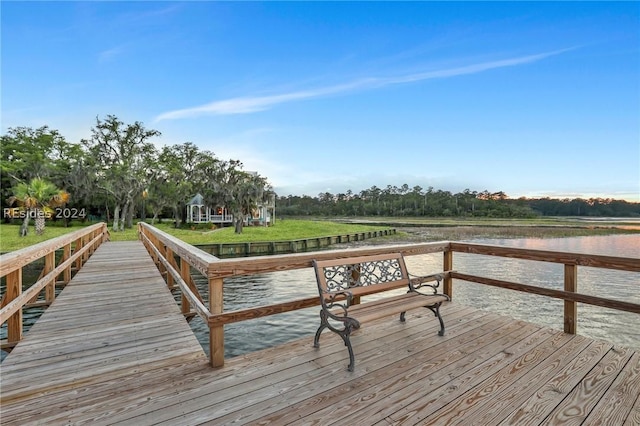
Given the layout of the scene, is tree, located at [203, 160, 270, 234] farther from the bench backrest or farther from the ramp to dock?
the bench backrest

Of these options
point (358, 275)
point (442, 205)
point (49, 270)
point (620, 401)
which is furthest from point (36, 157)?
point (442, 205)

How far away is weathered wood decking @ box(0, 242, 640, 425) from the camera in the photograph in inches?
76.5

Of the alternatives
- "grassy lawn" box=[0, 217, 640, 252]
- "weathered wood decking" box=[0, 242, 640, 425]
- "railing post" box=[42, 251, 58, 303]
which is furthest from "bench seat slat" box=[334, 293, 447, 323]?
"grassy lawn" box=[0, 217, 640, 252]

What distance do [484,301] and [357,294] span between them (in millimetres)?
9164

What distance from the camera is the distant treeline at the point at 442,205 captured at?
205 feet

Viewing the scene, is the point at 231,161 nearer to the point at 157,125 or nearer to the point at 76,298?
the point at 157,125

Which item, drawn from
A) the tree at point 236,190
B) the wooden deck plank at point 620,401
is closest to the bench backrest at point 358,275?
the wooden deck plank at point 620,401

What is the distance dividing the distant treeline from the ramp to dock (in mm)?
70259

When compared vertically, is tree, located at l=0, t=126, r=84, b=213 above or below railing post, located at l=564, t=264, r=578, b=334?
above

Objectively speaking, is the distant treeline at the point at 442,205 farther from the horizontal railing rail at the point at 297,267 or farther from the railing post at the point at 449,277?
the horizontal railing rail at the point at 297,267

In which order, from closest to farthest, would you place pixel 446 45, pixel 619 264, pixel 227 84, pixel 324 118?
pixel 619 264
pixel 446 45
pixel 227 84
pixel 324 118

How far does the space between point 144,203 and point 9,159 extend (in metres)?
13.1

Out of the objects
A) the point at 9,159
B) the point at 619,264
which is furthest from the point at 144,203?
the point at 619,264

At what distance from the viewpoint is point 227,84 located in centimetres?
1719
